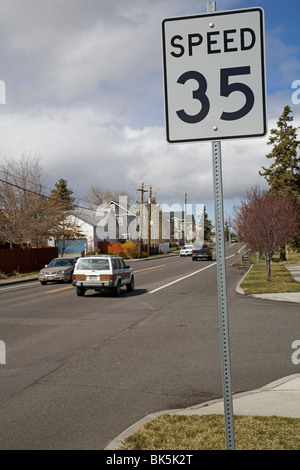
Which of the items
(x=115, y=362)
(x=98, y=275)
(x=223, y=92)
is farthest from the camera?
(x=98, y=275)

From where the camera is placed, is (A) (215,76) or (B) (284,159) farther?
(B) (284,159)

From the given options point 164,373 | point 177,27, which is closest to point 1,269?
point 164,373

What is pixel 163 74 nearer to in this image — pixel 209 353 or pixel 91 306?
pixel 209 353

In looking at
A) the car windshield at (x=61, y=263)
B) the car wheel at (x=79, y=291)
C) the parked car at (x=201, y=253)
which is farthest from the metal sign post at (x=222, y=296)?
the parked car at (x=201, y=253)

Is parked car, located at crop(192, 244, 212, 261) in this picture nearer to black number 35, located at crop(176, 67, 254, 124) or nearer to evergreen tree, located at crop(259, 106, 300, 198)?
evergreen tree, located at crop(259, 106, 300, 198)

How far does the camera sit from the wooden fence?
107 ft

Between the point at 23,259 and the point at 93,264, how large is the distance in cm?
1786

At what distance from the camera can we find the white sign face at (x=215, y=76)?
3.24m

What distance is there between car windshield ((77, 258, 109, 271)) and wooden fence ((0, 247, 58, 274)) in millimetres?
15408

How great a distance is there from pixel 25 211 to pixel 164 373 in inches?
1267

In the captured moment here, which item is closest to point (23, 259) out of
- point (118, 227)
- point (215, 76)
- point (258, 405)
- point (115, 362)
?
point (115, 362)

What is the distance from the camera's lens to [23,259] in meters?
35.0

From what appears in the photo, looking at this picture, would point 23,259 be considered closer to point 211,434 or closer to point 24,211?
point 24,211

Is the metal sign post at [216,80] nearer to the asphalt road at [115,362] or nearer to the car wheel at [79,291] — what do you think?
the asphalt road at [115,362]
